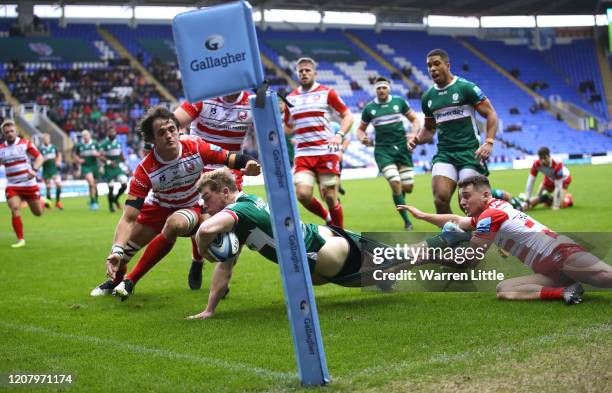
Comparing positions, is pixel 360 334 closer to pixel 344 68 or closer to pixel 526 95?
pixel 344 68

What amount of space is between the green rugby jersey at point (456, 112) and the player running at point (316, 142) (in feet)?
7.80

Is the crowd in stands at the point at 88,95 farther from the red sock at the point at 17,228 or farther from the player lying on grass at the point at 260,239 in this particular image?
the player lying on grass at the point at 260,239

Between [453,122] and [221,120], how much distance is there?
8.64 ft

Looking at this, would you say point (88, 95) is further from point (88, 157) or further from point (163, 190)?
point (163, 190)

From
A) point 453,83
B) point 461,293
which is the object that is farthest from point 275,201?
point 453,83

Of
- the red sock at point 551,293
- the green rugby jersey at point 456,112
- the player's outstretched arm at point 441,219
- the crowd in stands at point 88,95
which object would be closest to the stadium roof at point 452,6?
the crowd in stands at point 88,95

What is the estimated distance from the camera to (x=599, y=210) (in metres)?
14.8

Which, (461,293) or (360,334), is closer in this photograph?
(360,334)

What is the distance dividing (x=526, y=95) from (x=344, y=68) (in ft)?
46.2

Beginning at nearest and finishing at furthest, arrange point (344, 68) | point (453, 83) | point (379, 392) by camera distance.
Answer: point (379, 392), point (453, 83), point (344, 68)

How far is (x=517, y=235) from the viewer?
244 inches

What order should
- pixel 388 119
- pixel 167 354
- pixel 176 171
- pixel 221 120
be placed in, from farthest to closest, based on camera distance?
1. pixel 388 119
2. pixel 221 120
3. pixel 176 171
4. pixel 167 354

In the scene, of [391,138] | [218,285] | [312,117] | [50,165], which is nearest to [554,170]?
[391,138]

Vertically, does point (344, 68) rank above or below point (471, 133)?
above
